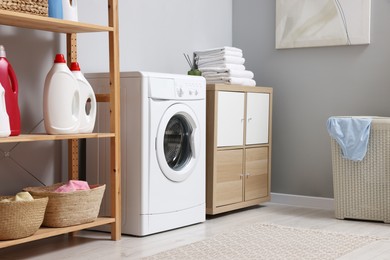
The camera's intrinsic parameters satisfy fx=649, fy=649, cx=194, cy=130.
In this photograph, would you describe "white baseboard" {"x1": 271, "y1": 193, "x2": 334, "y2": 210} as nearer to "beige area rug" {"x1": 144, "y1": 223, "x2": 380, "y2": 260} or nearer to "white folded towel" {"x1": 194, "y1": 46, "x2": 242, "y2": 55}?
"beige area rug" {"x1": 144, "y1": 223, "x2": 380, "y2": 260}

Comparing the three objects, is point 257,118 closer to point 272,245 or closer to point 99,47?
point 99,47

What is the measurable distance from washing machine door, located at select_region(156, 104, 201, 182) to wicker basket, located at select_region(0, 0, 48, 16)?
868mm

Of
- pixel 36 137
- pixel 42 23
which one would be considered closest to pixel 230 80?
pixel 42 23

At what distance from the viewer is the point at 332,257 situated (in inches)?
112

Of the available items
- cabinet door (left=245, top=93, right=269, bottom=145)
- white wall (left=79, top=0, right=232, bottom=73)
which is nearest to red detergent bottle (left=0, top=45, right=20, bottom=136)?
white wall (left=79, top=0, right=232, bottom=73)

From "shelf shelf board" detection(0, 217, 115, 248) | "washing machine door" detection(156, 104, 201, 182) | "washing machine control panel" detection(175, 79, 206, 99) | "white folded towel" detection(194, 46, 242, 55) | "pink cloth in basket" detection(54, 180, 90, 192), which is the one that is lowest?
"shelf shelf board" detection(0, 217, 115, 248)

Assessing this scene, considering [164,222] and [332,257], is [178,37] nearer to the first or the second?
[164,222]

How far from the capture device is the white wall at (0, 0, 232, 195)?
123 inches

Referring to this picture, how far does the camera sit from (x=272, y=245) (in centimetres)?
309

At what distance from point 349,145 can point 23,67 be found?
6.19 feet

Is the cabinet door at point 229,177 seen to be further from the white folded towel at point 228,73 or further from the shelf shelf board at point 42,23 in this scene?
the shelf shelf board at point 42,23

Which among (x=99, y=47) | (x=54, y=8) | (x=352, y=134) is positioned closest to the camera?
(x=54, y=8)

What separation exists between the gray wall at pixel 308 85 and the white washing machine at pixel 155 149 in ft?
3.89

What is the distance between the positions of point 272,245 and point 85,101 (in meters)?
1.12
